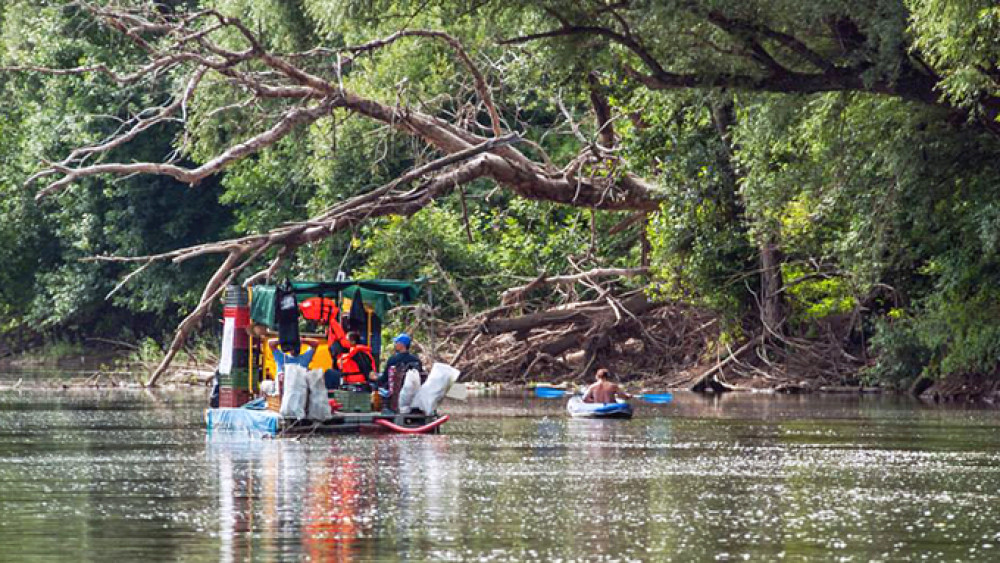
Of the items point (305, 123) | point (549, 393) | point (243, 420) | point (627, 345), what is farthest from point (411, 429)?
point (627, 345)

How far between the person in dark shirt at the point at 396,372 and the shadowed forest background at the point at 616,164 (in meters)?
5.56

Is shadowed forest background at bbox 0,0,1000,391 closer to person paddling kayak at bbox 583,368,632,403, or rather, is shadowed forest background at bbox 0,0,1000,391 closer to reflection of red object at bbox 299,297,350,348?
person paddling kayak at bbox 583,368,632,403

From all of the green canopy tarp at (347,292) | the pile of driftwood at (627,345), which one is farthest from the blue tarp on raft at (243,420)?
the pile of driftwood at (627,345)

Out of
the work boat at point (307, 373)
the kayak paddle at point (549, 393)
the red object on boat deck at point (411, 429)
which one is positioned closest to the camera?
the work boat at point (307, 373)

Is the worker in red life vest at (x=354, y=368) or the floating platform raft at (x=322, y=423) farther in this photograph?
the worker in red life vest at (x=354, y=368)

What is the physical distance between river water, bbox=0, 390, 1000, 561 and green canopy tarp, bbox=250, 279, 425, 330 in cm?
221

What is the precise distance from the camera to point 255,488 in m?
19.8

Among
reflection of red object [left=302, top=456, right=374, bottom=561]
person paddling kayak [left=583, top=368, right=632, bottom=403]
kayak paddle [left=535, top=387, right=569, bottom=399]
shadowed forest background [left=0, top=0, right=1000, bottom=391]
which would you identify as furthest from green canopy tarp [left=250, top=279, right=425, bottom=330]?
kayak paddle [left=535, top=387, right=569, bottom=399]

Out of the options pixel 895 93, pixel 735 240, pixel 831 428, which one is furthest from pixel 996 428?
pixel 735 240

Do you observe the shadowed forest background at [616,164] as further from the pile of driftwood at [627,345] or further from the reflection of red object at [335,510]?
the reflection of red object at [335,510]

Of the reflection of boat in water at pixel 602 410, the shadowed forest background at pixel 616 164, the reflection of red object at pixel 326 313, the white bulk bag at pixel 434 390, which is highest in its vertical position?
the shadowed forest background at pixel 616 164

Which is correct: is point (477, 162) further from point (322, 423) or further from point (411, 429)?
point (322, 423)

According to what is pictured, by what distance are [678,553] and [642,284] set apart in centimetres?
3242

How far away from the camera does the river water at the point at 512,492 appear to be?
14.9 metres
